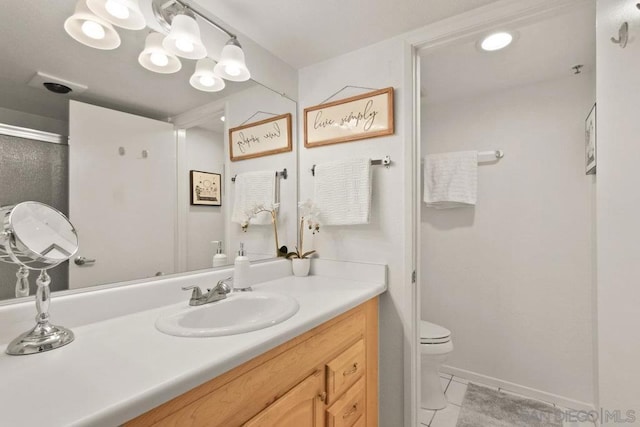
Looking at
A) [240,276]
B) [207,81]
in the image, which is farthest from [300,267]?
[207,81]

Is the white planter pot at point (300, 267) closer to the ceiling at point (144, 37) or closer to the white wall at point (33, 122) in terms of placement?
the ceiling at point (144, 37)

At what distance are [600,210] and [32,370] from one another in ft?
5.15

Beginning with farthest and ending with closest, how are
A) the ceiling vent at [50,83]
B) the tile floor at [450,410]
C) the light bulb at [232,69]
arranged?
1. the tile floor at [450,410]
2. the light bulb at [232,69]
3. the ceiling vent at [50,83]

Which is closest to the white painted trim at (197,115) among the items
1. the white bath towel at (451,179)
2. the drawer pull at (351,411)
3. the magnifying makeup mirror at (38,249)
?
the magnifying makeup mirror at (38,249)

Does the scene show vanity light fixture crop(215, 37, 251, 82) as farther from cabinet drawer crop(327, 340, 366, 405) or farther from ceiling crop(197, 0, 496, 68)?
cabinet drawer crop(327, 340, 366, 405)

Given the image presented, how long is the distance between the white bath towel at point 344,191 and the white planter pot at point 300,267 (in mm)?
243

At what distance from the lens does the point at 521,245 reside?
2.07 meters

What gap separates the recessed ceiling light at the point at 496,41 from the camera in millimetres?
1549

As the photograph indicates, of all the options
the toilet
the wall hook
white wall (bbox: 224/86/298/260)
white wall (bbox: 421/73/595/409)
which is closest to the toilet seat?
the toilet

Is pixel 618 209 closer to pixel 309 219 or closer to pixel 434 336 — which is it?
pixel 309 219

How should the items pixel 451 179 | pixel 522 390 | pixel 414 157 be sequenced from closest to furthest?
1. pixel 414 157
2. pixel 522 390
3. pixel 451 179

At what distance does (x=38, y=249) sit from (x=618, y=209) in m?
1.59

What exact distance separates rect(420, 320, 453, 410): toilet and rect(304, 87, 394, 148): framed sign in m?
1.31

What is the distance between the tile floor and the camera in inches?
69.2
